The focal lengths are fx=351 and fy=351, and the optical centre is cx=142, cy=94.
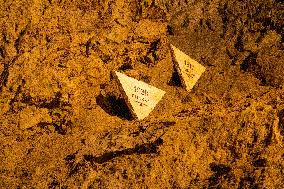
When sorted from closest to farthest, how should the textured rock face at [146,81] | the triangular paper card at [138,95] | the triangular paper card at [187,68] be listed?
1. the textured rock face at [146,81]
2. the triangular paper card at [138,95]
3. the triangular paper card at [187,68]

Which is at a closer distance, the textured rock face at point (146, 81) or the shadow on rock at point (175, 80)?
the textured rock face at point (146, 81)

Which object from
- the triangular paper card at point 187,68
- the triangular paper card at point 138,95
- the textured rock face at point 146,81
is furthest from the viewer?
the triangular paper card at point 187,68

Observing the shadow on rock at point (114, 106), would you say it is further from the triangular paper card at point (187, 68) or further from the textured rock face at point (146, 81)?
the triangular paper card at point (187, 68)

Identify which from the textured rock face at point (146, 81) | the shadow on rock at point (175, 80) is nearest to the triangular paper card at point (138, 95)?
the textured rock face at point (146, 81)

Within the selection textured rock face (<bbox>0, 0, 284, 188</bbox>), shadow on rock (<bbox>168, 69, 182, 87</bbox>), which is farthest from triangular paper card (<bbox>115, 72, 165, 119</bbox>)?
shadow on rock (<bbox>168, 69, 182, 87</bbox>)

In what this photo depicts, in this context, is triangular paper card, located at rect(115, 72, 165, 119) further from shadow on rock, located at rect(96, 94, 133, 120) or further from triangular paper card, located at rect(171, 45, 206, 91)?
triangular paper card, located at rect(171, 45, 206, 91)

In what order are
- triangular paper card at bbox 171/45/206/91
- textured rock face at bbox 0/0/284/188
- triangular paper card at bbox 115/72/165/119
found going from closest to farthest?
textured rock face at bbox 0/0/284/188 → triangular paper card at bbox 115/72/165/119 → triangular paper card at bbox 171/45/206/91
